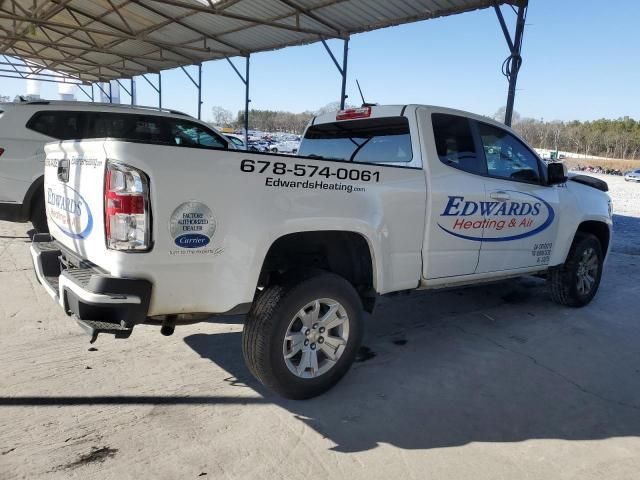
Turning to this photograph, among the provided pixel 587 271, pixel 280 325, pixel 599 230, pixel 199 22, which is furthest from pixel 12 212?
pixel 199 22

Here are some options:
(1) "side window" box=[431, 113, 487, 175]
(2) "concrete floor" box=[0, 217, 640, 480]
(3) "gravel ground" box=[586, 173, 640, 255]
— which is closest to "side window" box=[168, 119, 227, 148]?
(2) "concrete floor" box=[0, 217, 640, 480]

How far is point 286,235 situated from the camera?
9.78ft

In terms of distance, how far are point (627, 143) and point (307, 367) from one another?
340 feet

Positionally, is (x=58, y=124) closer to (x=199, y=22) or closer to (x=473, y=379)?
(x=473, y=379)

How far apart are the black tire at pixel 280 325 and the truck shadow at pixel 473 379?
0.56ft

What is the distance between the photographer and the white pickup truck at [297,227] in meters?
2.46

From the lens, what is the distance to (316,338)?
317 centimetres

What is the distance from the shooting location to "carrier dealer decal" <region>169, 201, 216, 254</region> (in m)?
2.49

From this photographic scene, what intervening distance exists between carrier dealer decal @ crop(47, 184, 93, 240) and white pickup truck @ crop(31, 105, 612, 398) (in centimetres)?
2

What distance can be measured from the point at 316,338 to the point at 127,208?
1.45 metres

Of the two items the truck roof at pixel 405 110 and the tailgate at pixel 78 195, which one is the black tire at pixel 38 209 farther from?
the truck roof at pixel 405 110

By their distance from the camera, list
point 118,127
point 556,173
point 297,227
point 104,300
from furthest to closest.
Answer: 1. point 118,127
2. point 556,173
3. point 297,227
4. point 104,300

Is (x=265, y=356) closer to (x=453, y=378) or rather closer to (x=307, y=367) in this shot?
(x=307, y=367)

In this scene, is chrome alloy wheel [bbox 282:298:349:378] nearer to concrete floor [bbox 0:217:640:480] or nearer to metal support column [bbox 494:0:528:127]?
concrete floor [bbox 0:217:640:480]
